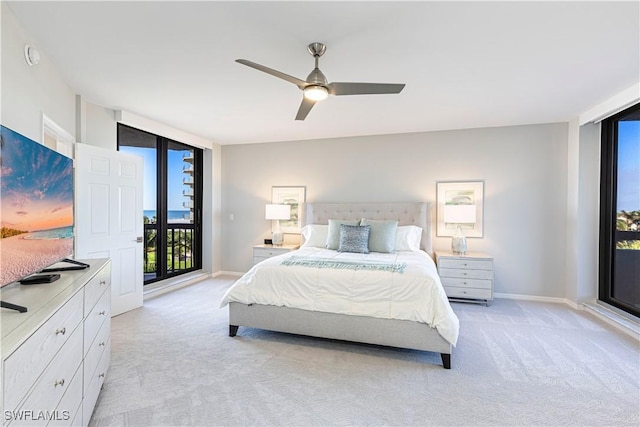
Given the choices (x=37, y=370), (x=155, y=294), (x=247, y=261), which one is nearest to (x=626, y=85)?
(x=37, y=370)

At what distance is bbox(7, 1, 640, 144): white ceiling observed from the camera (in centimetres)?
197

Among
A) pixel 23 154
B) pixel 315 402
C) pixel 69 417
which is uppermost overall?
pixel 23 154

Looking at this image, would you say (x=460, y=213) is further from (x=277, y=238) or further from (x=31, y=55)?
(x=31, y=55)

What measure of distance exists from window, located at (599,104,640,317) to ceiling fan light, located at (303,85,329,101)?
350 centimetres

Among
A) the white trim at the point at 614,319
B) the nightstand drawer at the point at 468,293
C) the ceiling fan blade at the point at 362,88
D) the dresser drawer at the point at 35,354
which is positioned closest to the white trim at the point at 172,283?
the dresser drawer at the point at 35,354

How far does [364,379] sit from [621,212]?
3.75 meters

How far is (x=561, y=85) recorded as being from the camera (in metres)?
3.08

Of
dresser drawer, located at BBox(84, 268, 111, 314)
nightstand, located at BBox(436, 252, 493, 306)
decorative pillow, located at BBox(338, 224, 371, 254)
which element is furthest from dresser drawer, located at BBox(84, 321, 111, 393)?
nightstand, located at BBox(436, 252, 493, 306)

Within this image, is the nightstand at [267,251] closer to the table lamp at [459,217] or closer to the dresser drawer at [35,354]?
the table lamp at [459,217]

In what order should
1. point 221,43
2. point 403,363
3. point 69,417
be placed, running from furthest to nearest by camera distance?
point 403,363, point 221,43, point 69,417

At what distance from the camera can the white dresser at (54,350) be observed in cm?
104

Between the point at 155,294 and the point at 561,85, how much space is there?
5.55 m

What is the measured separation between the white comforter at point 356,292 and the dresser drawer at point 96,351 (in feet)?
3.62

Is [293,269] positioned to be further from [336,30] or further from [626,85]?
[626,85]
